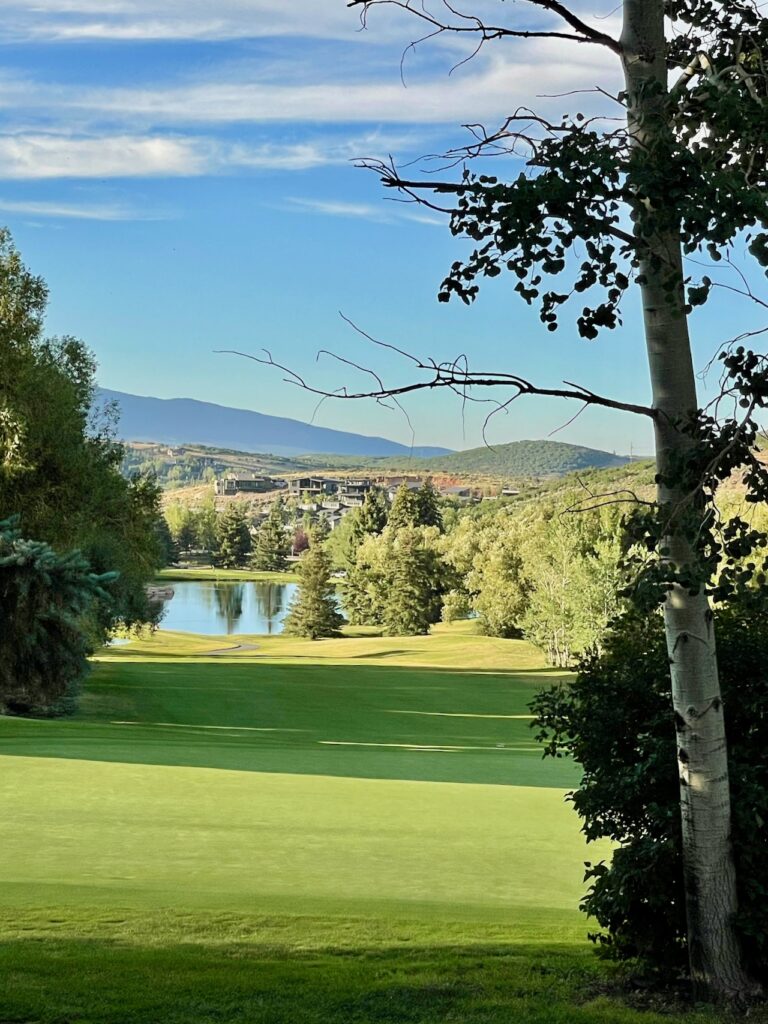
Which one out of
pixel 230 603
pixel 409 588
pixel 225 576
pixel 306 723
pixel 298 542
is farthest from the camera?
pixel 298 542

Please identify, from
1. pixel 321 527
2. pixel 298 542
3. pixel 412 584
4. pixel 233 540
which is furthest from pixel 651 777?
pixel 298 542

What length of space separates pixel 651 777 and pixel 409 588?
6412 cm

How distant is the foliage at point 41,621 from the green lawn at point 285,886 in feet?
14.7

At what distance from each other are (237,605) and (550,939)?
91.0 metres

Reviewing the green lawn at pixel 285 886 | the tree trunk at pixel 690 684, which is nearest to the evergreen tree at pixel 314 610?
the green lawn at pixel 285 886

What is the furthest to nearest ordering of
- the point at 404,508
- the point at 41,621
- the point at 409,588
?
the point at 404,508 → the point at 409,588 → the point at 41,621

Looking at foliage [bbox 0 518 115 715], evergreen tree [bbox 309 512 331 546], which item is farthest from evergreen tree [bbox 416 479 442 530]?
foliage [bbox 0 518 115 715]

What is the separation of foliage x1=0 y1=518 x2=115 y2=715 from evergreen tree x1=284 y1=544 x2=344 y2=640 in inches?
1740

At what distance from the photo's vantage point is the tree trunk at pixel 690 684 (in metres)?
5.79

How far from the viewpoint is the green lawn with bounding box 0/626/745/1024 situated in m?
6.08

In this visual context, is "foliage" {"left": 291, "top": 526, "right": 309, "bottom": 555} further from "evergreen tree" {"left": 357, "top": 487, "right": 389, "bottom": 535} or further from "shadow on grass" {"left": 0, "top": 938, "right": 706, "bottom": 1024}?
"shadow on grass" {"left": 0, "top": 938, "right": 706, "bottom": 1024}

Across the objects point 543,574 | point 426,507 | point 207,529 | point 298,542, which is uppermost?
point 207,529

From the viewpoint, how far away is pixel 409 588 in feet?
230

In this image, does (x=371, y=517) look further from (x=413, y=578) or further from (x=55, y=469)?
(x=55, y=469)
